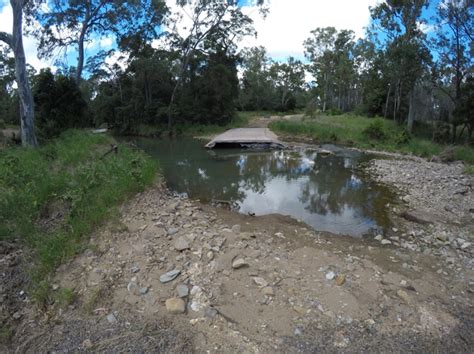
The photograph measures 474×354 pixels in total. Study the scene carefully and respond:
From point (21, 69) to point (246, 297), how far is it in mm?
9283

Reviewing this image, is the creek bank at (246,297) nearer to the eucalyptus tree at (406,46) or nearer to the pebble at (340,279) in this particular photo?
the pebble at (340,279)

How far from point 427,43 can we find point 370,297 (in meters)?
17.7

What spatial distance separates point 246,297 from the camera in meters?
2.93

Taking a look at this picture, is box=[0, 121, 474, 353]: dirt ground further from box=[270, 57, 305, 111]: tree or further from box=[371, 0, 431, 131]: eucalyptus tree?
box=[270, 57, 305, 111]: tree

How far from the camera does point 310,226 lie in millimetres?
5332

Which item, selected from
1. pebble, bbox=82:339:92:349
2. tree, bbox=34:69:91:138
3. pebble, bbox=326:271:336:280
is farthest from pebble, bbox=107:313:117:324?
tree, bbox=34:69:91:138

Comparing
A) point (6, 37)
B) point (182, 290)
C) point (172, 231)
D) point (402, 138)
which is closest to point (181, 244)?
point (172, 231)

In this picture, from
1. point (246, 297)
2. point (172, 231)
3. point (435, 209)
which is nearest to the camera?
point (246, 297)

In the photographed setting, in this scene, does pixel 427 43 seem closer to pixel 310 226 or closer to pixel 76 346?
pixel 310 226

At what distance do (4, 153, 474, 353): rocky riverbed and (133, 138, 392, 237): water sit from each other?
1310 millimetres

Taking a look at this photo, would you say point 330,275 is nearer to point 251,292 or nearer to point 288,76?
point 251,292

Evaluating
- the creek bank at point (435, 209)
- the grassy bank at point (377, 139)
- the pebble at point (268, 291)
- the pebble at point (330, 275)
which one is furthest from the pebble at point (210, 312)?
the grassy bank at point (377, 139)

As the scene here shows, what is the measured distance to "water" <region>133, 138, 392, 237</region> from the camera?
6.02 m

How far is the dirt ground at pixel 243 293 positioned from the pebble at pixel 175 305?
1 centimetres
